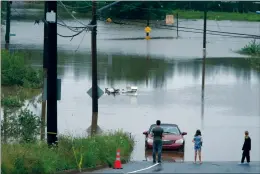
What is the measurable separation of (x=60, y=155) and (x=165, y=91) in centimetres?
2353

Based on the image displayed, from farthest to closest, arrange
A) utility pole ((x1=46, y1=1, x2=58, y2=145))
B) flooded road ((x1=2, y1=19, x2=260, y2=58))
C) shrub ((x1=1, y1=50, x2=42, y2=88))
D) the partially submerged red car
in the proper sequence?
1. flooded road ((x1=2, y1=19, x2=260, y2=58))
2. shrub ((x1=1, y1=50, x2=42, y2=88))
3. the partially submerged red car
4. utility pole ((x1=46, y1=1, x2=58, y2=145))

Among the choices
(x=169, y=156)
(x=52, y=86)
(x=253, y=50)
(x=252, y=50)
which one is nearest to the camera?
(x=52, y=86)

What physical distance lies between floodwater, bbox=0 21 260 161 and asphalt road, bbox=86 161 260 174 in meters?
3.00

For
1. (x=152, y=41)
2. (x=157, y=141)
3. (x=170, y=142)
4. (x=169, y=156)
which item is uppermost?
(x=152, y=41)

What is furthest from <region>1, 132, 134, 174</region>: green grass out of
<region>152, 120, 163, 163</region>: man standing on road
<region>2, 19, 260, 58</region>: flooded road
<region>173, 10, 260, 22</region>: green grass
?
<region>173, 10, 260, 22</region>: green grass

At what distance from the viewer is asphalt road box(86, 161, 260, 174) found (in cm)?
2357

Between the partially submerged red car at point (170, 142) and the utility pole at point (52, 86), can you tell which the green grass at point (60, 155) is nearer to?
the utility pole at point (52, 86)

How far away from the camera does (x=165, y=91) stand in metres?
46.5

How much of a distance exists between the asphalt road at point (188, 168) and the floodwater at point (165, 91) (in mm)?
3000

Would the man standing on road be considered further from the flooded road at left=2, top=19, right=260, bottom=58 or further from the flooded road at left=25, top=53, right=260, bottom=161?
the flooded road at left=2, top=19, right=260, bottom=58

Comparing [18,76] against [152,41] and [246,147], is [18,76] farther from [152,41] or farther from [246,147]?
[152,41]

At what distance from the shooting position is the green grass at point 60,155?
71.6ft

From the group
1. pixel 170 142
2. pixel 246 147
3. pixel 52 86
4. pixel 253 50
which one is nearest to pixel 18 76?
pixel 170 142

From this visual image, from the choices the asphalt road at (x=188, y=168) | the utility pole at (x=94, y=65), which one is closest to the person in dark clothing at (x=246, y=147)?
the asphalt road at (x=188, y=168)
